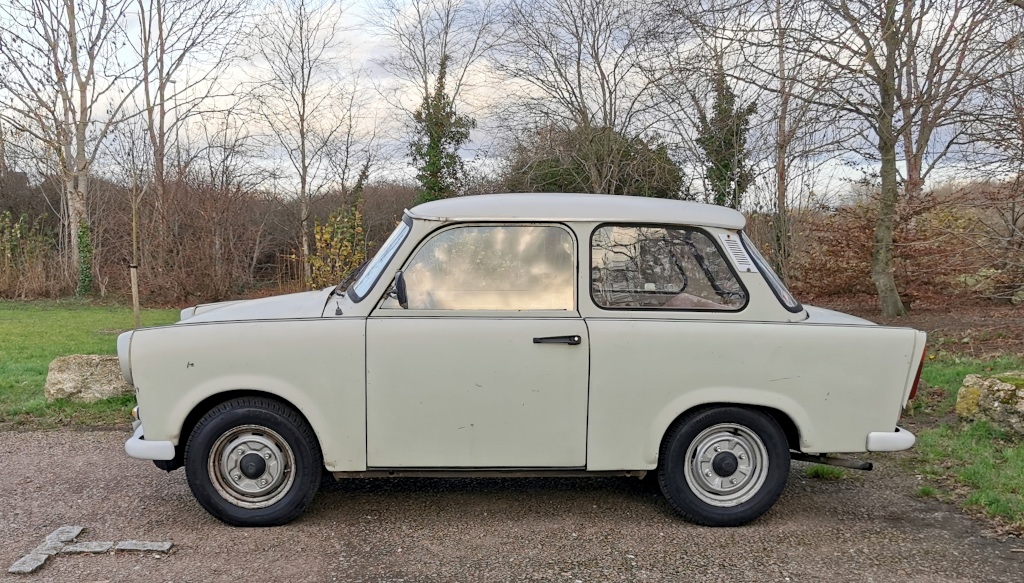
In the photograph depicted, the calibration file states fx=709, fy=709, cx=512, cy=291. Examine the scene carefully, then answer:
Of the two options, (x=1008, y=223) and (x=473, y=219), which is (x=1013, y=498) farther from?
(x=1008, y=223)

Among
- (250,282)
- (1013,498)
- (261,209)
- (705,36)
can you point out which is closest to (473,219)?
(1013,498)

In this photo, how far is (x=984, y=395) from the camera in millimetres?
5695

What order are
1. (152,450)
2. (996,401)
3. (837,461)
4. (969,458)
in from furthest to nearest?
(996,401) < (969,458) < (837,461) < (152,450)

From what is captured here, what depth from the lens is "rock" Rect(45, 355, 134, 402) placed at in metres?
6.69

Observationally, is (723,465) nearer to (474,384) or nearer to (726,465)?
(726,465)

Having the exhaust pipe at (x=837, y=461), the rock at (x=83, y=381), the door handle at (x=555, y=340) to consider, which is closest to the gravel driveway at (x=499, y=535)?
the exhaust pipe at (x=837, y=461)

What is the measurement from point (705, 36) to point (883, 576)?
8.06m

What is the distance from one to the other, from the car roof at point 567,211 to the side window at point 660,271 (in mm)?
69

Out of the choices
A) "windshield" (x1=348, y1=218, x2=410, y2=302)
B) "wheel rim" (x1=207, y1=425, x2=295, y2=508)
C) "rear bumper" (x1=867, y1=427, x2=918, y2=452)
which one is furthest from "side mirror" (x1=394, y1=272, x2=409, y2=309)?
"rear bumper" (x1=867, y1=427, x2=918, y2=452)

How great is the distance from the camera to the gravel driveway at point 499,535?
3420 mm

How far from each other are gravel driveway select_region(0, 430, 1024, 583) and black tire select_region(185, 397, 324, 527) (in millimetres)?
120

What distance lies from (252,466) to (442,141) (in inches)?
734

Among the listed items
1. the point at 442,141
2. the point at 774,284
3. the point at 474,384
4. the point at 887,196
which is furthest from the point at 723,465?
the point at 442,141

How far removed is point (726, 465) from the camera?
3967 millimetres
